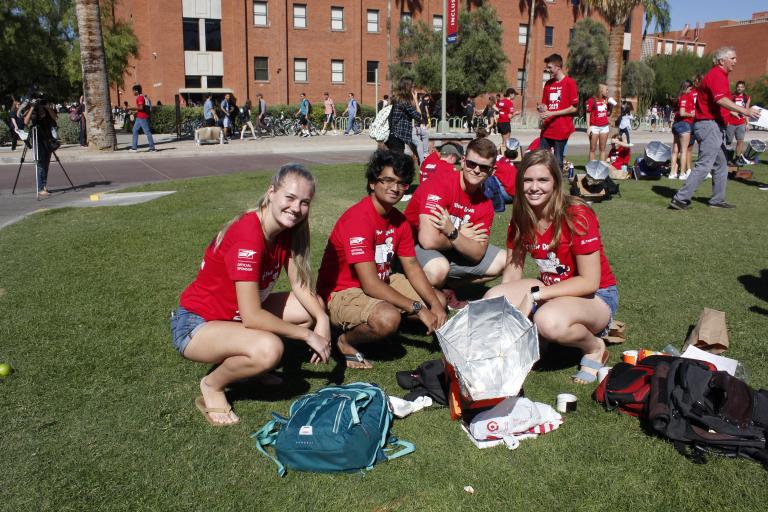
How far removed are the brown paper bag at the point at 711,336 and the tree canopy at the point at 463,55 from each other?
38.7 metres

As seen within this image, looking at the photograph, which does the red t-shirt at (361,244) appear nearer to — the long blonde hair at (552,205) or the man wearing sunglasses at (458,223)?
the man wearing sunglasses at (458,223)

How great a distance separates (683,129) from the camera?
40.6ft

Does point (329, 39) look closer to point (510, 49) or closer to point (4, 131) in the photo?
point (510, 49)

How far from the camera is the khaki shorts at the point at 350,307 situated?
395 cm

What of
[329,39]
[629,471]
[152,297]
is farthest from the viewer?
[329,39]

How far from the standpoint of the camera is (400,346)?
14.7 feet

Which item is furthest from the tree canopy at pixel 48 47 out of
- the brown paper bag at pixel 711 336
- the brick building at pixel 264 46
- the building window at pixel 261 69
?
the brown paper bag at pixel 711 336

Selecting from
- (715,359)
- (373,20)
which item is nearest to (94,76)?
(715,359)

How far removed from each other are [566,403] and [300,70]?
4131cm

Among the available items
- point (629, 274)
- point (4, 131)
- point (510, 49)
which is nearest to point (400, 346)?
point (629, 274)

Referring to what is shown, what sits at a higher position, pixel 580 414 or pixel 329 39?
pixel 329 39

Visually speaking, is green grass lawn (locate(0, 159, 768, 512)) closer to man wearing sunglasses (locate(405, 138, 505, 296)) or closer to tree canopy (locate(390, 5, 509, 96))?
man wearing sunglasses (locate(405, 138, 505, 296))

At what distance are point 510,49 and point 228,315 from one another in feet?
163

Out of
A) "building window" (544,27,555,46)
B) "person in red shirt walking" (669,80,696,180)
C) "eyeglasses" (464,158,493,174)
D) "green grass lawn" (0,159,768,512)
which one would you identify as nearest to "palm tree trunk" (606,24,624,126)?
"person in red shirt walking" (669,80,696,180)
